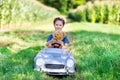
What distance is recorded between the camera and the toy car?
713cm

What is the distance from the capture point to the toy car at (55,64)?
7133 millimetres

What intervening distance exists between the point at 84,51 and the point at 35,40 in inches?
160

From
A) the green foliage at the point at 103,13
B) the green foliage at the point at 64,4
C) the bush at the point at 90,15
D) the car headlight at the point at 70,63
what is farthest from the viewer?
the green foliage at the point at 64,4

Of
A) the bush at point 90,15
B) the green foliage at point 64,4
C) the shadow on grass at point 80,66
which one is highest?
the green foliage at point 64,4

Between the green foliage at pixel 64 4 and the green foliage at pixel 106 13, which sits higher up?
the green foliage at pixel 64 4

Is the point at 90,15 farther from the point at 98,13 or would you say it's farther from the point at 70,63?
the point at 70,63

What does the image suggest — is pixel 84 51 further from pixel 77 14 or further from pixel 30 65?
pixel 77 14

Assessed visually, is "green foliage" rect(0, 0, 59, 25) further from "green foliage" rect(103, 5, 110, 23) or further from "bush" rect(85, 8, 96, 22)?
"green foliage" rect(103, 5, 110, 23)

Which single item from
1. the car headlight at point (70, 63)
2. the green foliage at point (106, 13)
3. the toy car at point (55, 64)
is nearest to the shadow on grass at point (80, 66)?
the toy car at point (55, 64)

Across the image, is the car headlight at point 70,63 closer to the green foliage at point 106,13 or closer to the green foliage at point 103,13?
the green foliage at point 103,13

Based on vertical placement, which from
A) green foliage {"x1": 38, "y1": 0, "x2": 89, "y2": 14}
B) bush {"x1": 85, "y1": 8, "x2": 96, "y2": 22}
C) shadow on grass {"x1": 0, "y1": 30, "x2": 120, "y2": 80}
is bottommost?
shadow on grass {"x1": 0, "y1": 30, "x2": 120, "y2": 80}

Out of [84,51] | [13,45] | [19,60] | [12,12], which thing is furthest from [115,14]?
[19,60]

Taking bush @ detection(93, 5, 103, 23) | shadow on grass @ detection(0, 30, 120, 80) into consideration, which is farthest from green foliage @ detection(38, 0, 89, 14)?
shadow on grass @ detection(0, 30, 120, 80)

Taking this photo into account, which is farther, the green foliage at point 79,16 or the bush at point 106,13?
the green foliage at point 79,16
